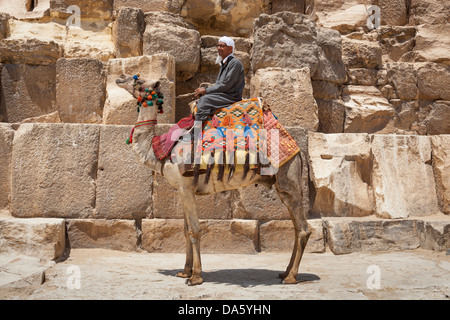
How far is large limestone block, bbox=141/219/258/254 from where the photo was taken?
5.77 m

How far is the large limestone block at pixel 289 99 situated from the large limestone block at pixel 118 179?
2103mm

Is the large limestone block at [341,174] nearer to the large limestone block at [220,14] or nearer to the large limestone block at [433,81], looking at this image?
the large limestone block at [433,81]

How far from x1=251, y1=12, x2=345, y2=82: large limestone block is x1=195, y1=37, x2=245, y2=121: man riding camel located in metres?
2.41

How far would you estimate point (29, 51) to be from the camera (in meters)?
7.02

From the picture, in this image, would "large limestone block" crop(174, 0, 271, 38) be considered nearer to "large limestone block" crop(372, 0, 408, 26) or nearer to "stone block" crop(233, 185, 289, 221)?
"large limestone block" crop(372, 0, 408, 26)

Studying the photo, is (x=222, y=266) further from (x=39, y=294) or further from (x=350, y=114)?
(x=350, y=114)

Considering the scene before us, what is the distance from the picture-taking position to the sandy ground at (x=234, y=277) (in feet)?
12.9

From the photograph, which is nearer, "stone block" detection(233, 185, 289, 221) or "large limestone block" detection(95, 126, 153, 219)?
"large limestone block" detection(95, 126, 153, 219)

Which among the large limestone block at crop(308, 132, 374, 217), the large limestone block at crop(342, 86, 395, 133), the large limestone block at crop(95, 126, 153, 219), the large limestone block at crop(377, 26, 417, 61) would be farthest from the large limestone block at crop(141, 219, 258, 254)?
the large limestone block at crop(377, 26, 417, 61)

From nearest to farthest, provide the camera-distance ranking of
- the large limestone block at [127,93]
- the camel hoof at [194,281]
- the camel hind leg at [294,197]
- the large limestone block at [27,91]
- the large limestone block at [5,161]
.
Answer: the camel hoof at [194,281] → the camel hind leg at [294,197] → the large limestone block at [5,161] → the large limestone block at [127,93] → the large limestone block at [27,91]

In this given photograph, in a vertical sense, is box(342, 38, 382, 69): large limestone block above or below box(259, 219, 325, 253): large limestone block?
above

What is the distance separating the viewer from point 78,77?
6434mm

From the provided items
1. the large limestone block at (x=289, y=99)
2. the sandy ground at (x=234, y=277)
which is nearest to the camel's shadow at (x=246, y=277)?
the sandy ground at (x=234, y=277)

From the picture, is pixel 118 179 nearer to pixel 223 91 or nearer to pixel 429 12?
pixel 223 91
